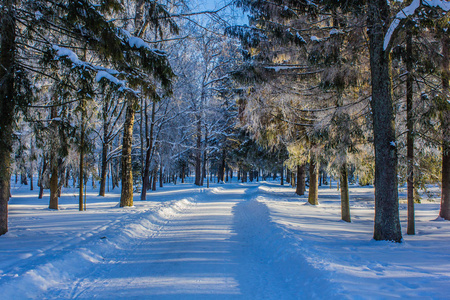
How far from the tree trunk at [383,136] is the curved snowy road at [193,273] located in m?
2.83

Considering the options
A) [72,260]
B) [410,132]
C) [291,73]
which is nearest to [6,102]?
[72,260]

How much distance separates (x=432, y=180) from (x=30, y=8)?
42.0 ft

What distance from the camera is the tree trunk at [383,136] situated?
6387mm

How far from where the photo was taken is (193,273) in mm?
4621

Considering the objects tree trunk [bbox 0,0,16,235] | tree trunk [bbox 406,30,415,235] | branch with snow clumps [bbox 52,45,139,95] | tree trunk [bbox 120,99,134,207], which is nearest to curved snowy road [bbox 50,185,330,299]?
tree trunk [bbox 0,0,16,235]

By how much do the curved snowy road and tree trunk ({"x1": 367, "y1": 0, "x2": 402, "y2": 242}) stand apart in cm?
283

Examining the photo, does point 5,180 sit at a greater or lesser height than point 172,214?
greater

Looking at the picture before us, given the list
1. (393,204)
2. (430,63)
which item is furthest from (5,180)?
(430,63)

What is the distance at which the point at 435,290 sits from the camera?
355 cm

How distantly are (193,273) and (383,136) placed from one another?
5.47 m

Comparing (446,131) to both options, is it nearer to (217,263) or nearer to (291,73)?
(291,73)

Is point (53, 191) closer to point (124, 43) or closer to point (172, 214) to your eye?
point (172, 214)

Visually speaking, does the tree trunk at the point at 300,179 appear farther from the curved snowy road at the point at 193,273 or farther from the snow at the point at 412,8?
the snow at the point at 412,8

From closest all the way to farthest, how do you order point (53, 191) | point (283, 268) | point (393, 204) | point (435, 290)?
point (435, 290) < point (283, 268) < point (393, 204) < point (53, 191)
